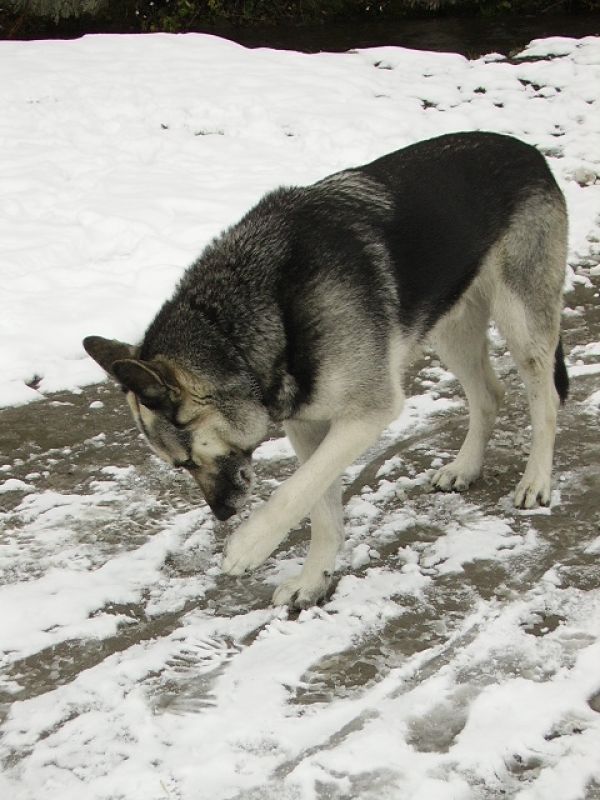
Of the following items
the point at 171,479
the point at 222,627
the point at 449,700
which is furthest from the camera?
the point at 171,479

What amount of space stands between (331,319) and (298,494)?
0.74m

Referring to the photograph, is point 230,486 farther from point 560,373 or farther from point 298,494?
point 560,373

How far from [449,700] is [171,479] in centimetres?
236

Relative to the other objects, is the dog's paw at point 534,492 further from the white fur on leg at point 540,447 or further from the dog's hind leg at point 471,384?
the dog's hind leg at point 471,384

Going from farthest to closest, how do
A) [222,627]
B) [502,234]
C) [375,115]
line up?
[375,115], [502,234], [222,627]

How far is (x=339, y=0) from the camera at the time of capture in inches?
572

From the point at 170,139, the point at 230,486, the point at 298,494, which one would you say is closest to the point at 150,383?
the point at 230,486

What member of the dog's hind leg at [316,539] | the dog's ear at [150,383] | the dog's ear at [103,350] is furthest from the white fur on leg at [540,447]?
the dog's ear at [103,350]

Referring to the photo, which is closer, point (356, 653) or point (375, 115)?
point (356, 653)

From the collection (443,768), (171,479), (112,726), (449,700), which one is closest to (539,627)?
(449,700)

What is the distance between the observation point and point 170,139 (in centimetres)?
1030

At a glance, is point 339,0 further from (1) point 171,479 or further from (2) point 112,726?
(2) point 112,726

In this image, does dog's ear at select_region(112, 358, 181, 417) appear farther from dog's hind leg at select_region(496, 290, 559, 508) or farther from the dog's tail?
the dog's tail

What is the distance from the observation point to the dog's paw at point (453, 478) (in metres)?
5.34
